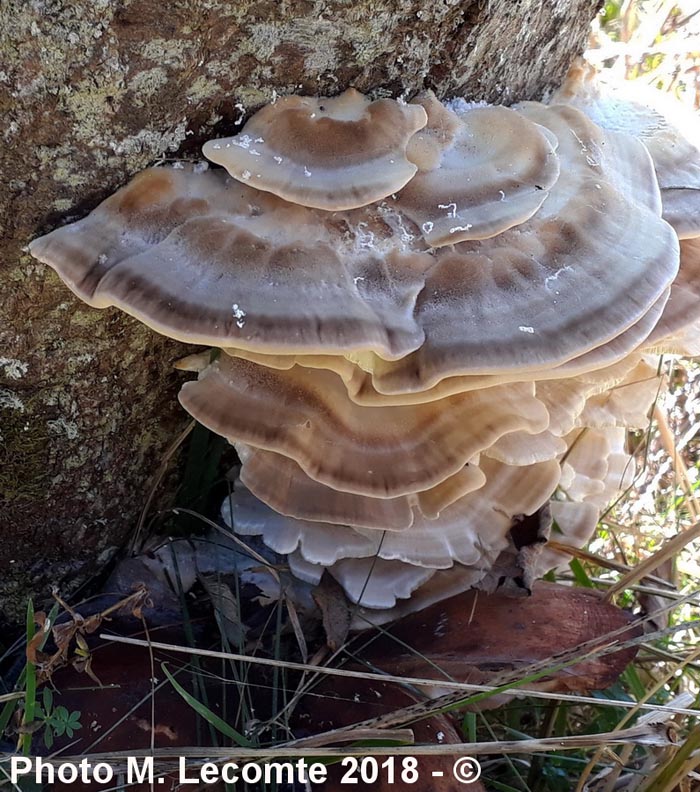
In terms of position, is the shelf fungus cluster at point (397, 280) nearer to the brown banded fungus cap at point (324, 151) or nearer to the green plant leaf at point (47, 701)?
the brown banded fungus cap at point (324, 151)

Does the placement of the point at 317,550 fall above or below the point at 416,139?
below

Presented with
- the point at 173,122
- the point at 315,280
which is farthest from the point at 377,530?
the point at 173,122

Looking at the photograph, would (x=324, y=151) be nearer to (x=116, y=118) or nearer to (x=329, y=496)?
(x=116, y=118)

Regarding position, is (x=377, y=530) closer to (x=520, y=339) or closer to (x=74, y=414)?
(x=520, y=339)

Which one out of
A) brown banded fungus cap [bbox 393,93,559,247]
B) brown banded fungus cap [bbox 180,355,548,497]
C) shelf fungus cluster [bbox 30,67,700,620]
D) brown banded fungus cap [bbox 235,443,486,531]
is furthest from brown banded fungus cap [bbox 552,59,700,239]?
brown banded fungus cap [bbox 235,443,486,531]

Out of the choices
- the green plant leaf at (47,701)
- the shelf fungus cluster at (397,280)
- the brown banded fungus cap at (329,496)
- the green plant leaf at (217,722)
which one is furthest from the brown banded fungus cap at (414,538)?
the green plant leaf at (47,701)

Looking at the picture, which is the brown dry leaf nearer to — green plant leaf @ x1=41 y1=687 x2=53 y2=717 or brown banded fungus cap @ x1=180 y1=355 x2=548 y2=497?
brown banded fungus cap @ x1=180 y1=355 x2=548 y2=497

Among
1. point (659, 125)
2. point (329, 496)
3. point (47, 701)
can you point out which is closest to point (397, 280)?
point (329, 496)
